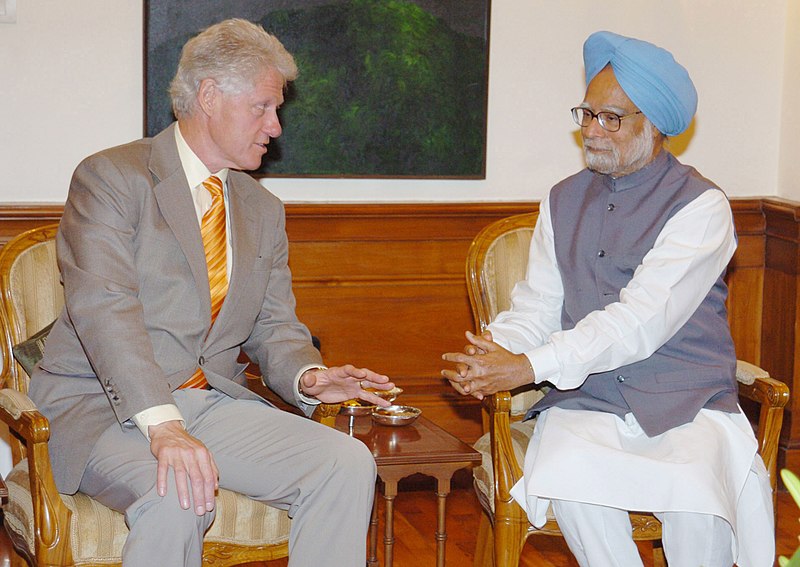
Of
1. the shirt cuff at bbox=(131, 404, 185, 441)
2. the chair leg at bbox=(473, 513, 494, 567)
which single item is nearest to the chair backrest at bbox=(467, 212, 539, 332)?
the chair leg at bbox=(473, 513, 494, 567)

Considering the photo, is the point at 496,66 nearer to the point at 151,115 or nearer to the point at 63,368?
the point at 151,115

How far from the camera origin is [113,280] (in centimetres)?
270

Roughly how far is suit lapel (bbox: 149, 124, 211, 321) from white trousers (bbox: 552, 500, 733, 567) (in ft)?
3.56

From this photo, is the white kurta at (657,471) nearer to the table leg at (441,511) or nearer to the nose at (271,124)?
the table leg at (441,511)

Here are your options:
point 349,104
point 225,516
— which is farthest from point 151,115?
point 225,516

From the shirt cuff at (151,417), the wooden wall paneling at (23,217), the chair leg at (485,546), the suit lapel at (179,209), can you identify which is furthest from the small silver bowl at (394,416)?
the wooden wall paneling at (23,217)

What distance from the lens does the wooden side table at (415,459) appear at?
113 inches

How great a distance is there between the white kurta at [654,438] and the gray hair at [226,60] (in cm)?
102

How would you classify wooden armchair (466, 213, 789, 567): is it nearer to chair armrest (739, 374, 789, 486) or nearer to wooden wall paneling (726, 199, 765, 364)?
chair armrest (739, 374, 789, 486)

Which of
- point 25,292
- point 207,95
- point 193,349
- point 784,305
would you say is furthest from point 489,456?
point 784,305

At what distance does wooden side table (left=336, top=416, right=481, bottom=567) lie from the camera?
2879 mm

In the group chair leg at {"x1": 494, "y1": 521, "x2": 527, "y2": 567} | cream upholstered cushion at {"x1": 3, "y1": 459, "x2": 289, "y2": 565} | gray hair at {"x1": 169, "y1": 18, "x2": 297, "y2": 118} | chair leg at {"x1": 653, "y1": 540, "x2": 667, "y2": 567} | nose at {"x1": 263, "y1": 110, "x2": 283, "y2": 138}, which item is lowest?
chair leg at {"x1": 653, "y1": 540, "x2": 667, "y2": 567}

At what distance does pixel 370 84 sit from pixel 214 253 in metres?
1.37

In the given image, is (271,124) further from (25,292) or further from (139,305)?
(25,292)
